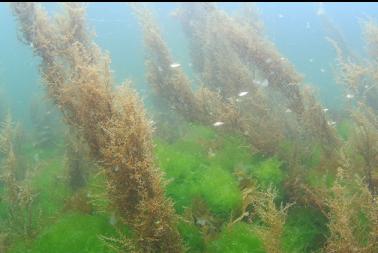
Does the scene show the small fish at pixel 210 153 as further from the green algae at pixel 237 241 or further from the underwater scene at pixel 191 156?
the green algae at pixel 237 241

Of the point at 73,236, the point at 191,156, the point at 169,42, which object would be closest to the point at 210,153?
the point at 191,156

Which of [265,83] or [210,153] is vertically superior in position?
[265,83]

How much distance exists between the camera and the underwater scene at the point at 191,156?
14.8ft

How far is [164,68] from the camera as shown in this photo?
11.2 meters

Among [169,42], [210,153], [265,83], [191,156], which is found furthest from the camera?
[169,42]

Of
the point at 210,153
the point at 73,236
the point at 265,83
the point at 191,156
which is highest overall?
the point at 73,236

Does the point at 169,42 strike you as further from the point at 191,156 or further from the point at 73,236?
the point at 73,236

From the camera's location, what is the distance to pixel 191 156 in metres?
7.34

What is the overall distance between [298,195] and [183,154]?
2.33m

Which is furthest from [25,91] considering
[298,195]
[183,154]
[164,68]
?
[298,195]

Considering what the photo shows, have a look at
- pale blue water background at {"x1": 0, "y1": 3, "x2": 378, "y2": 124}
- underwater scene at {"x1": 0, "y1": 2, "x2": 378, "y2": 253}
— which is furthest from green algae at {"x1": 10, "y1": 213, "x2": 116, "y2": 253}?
pale blue water background at {"x1": 0, "y1": 3, "x2": 378, "y2": 124}

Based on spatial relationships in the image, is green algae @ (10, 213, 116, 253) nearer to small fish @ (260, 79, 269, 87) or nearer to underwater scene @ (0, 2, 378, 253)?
underwater scene @ (0, 2, 378, 253)

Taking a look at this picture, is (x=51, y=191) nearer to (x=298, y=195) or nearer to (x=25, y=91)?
(x=298, y=195)

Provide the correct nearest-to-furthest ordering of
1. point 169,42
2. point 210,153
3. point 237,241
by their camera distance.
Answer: point 237,241, point 210,153, point 169,42
